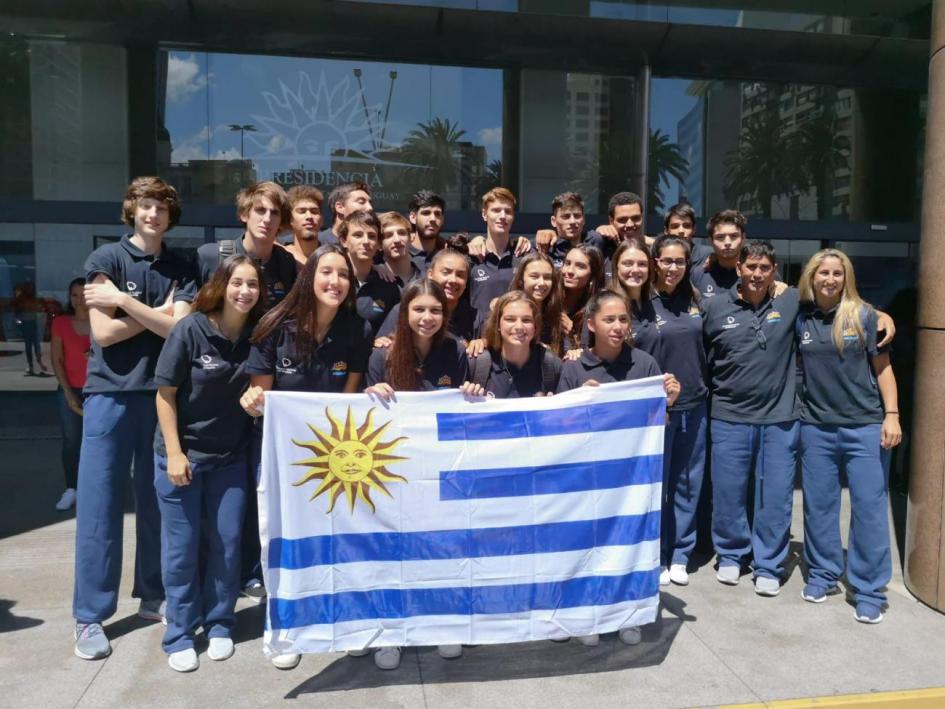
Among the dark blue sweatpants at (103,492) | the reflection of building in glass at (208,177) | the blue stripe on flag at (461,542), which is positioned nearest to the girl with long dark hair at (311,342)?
the blue stripe on flag at (461,542)

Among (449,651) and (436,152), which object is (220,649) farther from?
(436,152)

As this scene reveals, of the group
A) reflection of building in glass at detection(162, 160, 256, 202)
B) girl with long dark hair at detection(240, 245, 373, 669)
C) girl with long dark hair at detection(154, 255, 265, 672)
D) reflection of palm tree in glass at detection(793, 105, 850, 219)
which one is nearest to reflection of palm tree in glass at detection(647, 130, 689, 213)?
reflection of palm tree in glass at detection(793, 105, 850, 219)

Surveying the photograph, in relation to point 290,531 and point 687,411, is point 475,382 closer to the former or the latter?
point 290,531

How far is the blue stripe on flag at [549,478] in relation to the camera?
3.74 meters

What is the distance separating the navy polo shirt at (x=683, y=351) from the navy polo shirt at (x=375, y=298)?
1.61 metres

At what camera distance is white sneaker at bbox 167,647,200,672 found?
3.71m

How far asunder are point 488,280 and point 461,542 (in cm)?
198

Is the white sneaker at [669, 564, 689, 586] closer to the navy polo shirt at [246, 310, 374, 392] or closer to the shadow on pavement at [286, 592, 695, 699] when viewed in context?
the shadow on pavement at [286, 592, 695, 699]

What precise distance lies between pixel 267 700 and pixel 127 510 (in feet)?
12.0

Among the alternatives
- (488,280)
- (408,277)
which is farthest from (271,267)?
(488,280)

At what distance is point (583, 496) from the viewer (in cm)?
384

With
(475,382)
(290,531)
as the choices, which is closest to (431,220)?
(475,382)

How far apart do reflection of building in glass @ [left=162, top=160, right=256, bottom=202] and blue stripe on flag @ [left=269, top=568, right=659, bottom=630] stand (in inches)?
287

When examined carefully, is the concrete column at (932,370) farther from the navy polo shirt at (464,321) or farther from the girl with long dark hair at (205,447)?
the girl with long dark hair at (205,447)
